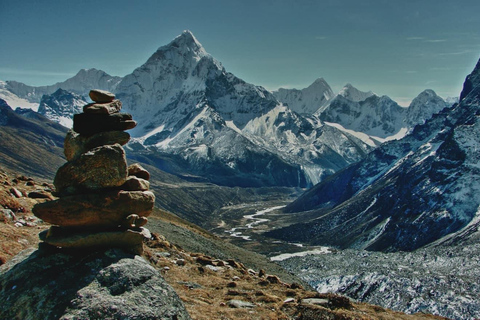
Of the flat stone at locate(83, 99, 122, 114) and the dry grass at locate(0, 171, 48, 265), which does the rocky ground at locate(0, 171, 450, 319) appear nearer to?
the dry grass at locate(0, 171, 48, 265)

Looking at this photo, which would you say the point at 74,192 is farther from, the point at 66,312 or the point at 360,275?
the point at 360,275

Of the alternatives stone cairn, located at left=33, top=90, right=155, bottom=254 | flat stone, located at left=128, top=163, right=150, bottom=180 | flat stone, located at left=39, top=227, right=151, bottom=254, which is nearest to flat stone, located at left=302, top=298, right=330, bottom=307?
stone cairn, located at left=33, top=90, right=155, bottom=254

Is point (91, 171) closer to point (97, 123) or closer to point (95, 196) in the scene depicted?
point (95, 196)

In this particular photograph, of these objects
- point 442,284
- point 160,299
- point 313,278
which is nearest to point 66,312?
point 160,299

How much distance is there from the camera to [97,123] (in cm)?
2364

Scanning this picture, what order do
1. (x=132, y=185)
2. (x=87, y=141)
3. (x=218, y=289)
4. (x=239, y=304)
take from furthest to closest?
(x=218, y=289) → (x=239, y=304) → (x=132, y=185) → (x=87, y=141)

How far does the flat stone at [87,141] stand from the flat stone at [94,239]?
4969 mm

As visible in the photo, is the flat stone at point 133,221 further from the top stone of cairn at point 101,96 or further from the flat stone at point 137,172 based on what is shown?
the top stone of cairn at point 101,96

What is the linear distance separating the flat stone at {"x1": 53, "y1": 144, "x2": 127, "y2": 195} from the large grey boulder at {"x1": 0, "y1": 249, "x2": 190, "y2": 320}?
12.9 feet

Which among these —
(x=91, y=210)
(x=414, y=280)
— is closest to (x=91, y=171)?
(x=91, y=210)

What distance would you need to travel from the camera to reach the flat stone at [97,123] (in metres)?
23.2

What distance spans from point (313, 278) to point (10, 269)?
445 ft

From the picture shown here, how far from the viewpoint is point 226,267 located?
39.8 metres

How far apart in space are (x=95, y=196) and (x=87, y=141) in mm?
3741
